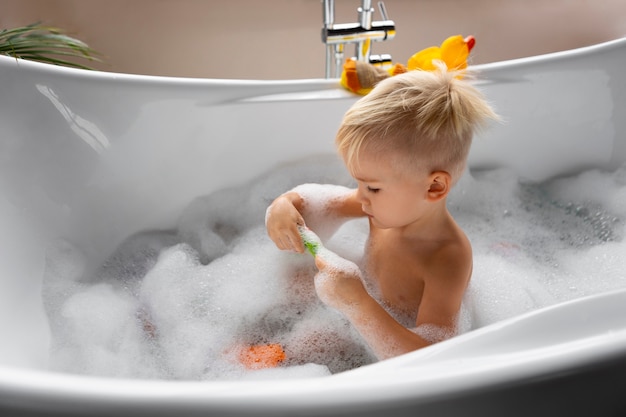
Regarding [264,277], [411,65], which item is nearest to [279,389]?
[264,277]

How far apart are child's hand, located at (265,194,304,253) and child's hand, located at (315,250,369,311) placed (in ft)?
0.45

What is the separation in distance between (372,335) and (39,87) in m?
0.80

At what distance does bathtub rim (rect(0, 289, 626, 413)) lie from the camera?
0.55 m

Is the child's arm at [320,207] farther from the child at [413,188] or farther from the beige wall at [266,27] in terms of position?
the beige wall at [266,27]

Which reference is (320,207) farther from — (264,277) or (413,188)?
(413,188)

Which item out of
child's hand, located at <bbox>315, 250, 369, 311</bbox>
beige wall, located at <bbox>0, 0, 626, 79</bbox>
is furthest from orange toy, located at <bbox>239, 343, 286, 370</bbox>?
beige wall, located at <bbox>0, 0, 626, 79</bbox>

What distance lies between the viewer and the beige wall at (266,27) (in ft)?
6.14

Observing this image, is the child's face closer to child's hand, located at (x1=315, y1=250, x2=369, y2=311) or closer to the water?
child's hand, located at (x1=315, y1=250, x2=369, y2=311)

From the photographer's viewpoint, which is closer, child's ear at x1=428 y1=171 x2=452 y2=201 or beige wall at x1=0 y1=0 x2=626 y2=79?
child's ear at x1=428 y1=171 x2=452 y2=201

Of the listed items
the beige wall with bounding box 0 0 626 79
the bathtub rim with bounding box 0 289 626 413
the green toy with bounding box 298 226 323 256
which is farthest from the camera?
the beige wall with bounding box 0 0 626 79

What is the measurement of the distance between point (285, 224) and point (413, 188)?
28 cm

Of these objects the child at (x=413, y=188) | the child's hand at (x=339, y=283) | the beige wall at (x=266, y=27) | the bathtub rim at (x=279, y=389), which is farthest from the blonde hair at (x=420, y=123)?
the beige wall at (x=266, y=27)

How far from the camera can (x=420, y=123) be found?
921 millimetres

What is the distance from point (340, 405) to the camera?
1.83 ft
